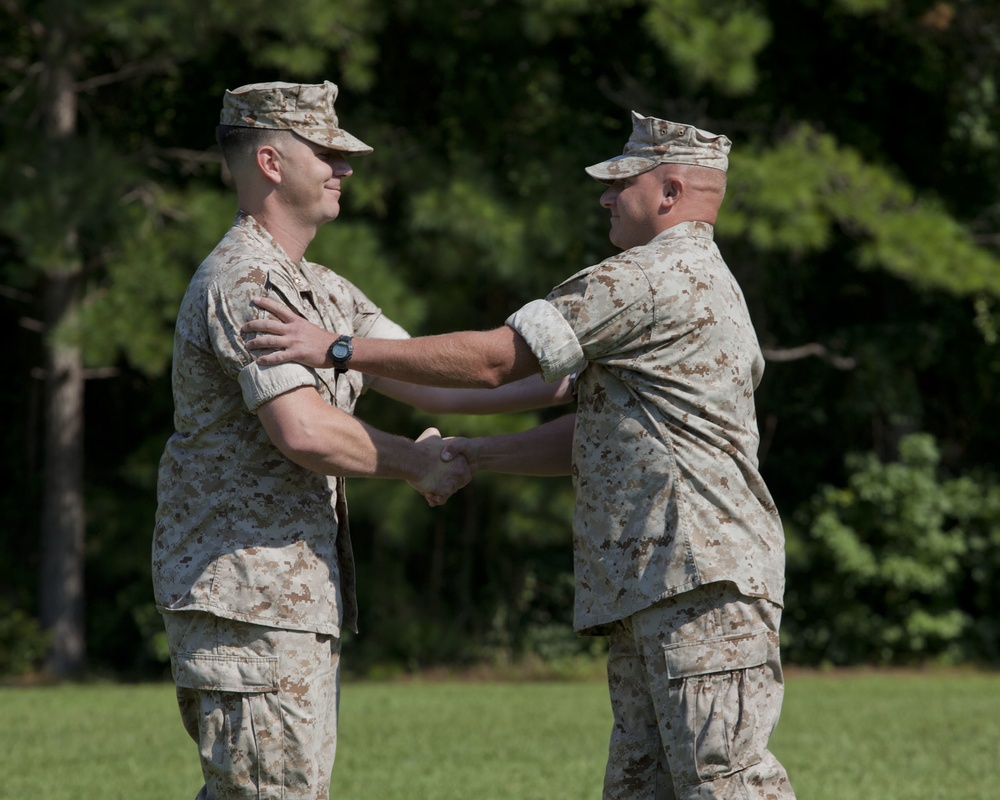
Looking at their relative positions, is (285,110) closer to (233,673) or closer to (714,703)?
(233,673)

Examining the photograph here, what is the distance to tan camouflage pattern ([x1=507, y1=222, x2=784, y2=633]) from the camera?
3510mm

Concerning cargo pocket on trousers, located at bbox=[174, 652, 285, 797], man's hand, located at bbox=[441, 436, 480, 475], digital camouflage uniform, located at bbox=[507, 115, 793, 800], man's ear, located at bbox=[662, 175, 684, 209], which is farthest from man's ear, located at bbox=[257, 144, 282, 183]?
cargo pocket on trousers, located at bbox=[174, 652, 285, 797]

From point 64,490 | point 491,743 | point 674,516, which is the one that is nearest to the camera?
point 674,516

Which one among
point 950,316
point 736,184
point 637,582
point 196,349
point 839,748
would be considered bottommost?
point 839,748

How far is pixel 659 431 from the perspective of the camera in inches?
140

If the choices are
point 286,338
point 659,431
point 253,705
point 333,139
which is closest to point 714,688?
point 659,431

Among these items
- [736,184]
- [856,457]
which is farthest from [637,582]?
[856,457]

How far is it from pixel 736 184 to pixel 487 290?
257 centimetres

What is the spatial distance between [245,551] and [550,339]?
0.95m

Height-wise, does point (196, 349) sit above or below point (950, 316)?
below

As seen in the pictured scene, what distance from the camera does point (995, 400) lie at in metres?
14.5

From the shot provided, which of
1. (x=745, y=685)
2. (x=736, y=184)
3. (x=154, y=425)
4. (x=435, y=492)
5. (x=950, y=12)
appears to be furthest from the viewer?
(x=154, y=425)

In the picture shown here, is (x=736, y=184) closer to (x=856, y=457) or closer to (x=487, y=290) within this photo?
(x=487, y=290)

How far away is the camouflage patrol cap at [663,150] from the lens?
372 centimetres
